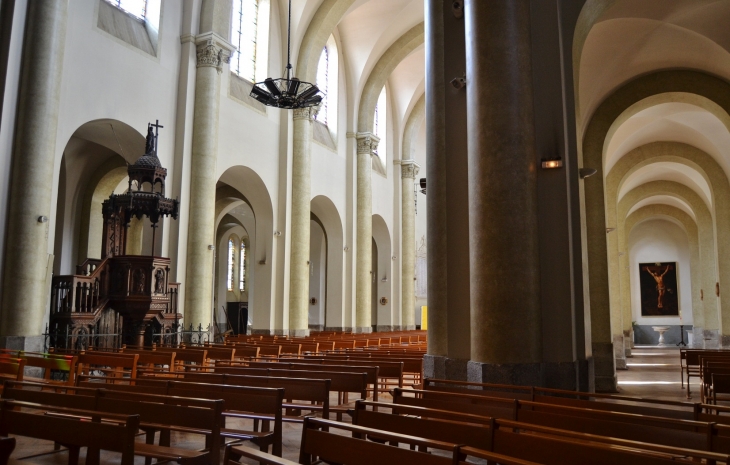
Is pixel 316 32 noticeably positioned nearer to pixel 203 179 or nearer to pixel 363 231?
pixel 203 179

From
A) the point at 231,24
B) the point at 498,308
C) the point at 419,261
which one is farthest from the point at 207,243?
the point at 419,261

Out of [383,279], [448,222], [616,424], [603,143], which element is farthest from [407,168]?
Result: [616,424]

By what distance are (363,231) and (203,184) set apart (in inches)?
380

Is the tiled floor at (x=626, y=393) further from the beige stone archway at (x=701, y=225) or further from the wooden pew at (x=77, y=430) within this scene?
the beige stone archway at (x=701, y=225)

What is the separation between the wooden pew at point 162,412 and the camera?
11.4ft

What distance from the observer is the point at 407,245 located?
28.7 m

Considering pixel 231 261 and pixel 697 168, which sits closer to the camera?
pixel 697 168

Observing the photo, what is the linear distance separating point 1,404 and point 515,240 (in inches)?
195

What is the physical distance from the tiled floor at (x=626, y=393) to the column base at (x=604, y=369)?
0.29m

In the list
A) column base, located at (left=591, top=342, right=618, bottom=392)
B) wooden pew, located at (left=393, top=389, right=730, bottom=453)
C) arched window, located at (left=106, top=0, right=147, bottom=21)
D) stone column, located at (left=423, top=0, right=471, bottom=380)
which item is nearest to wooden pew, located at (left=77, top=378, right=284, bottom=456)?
wooden pew, located at (left=393, top=389, right=730, bottom=453)

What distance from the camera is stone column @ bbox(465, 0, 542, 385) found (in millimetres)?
6555

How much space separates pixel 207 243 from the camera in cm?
1581

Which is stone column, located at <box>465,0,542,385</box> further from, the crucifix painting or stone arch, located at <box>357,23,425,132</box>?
the crucifix painting

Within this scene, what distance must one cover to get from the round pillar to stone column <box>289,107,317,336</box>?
4.25 meters
